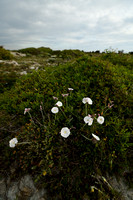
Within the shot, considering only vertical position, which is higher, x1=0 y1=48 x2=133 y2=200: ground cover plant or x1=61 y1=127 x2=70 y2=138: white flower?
x1=61 y1=127 x2=70 y2=138: white flower

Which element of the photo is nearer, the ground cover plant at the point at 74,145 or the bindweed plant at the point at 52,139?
the ground cover plant at the point at 74,145

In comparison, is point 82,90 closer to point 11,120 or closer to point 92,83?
point 92,83

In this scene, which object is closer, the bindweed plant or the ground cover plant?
the ground cover plant

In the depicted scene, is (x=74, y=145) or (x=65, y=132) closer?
(x=65, y=132)

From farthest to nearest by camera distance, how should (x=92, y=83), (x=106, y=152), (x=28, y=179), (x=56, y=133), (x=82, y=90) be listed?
(x=92, y=83)
(x=82, y=90)
(x=56, y=133)
(x=106, y=152)
(x=28, y=179)

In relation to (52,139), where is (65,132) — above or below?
above

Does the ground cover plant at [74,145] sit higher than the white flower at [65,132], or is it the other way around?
Answer: the white flower at [65,132]

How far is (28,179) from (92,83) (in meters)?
2.93

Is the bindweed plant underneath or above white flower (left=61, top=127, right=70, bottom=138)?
underneath

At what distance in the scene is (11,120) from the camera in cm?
310

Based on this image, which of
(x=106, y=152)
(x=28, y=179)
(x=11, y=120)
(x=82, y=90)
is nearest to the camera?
(x=28, y=179)

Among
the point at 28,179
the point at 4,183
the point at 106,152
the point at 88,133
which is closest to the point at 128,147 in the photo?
the point at 106,152

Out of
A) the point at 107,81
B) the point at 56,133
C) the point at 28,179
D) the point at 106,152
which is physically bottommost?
the point at 28,179

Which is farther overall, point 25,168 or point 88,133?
point 88,133
